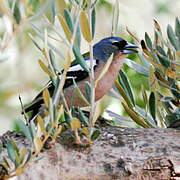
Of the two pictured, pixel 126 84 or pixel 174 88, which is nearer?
pixel 174 88

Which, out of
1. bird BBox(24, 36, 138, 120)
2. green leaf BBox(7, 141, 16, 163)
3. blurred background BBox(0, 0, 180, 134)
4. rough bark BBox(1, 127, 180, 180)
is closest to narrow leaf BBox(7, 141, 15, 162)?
green leaf BBox(7, 141, 16, 163)

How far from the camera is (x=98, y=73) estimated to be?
11.7ft

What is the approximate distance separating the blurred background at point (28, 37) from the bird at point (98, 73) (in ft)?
Answer: 0.40

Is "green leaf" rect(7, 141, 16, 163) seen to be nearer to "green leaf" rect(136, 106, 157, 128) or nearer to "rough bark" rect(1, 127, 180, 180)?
"rough bark" rect(1, 127, 180, 180)

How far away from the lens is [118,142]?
2014 mm

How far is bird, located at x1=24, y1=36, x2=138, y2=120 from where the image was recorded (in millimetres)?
3268

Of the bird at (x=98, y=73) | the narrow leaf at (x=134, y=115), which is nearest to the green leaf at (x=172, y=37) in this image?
the narrow leaf at (x=134, y=115)

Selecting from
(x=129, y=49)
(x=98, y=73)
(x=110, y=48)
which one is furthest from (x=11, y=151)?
(x=110, y=48)

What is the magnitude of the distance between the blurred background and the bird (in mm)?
120

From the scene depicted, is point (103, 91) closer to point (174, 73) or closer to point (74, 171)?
point (174, 73)

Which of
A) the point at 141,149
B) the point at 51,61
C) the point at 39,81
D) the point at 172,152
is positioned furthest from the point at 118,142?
the point at 39,81

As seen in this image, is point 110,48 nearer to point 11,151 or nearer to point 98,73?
point 98,73

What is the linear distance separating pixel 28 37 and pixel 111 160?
1.92 metres

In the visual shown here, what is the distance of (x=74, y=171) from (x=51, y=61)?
0.46 m
